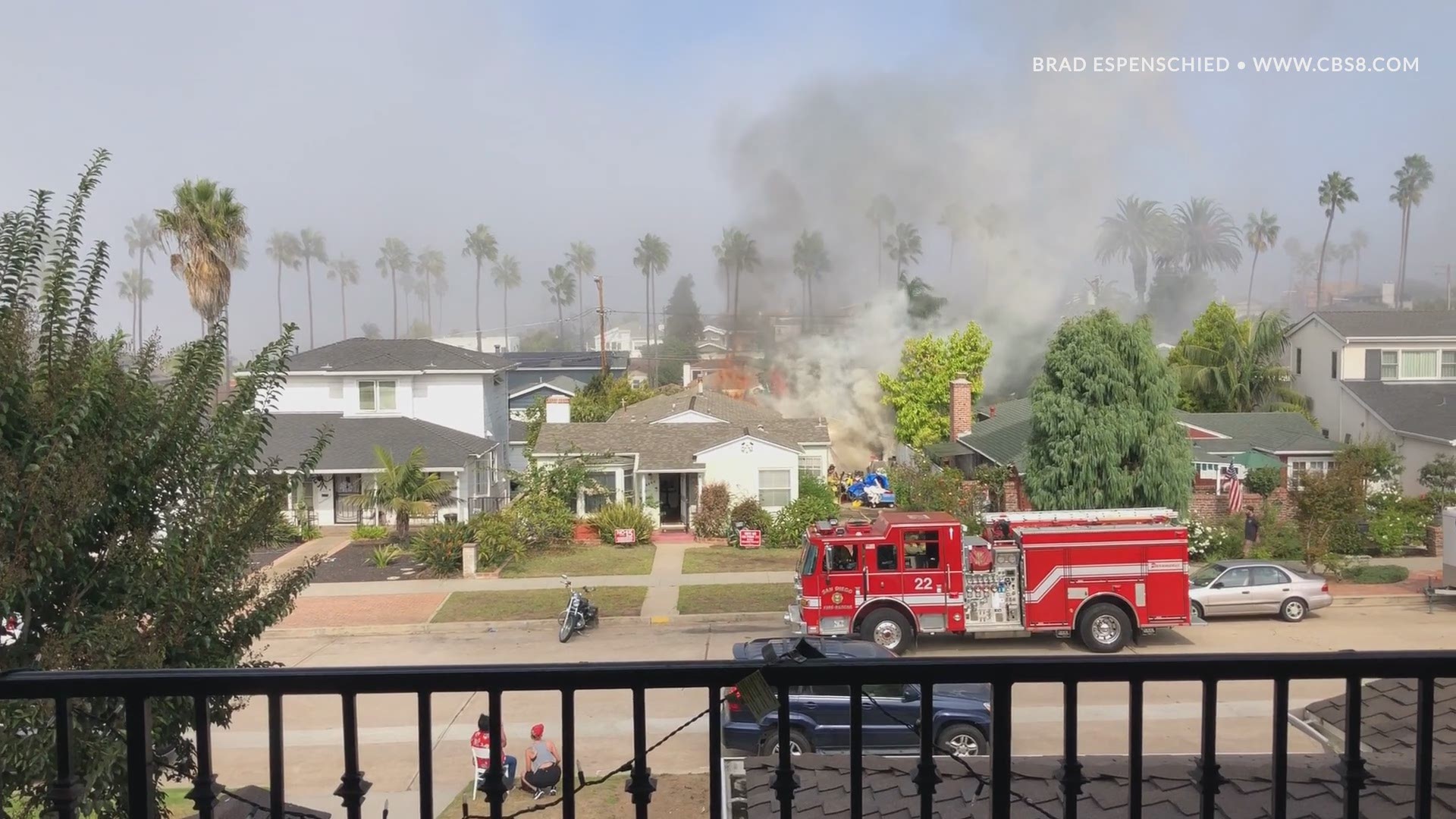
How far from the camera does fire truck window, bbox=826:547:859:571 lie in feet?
63.6

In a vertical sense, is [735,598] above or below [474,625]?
above

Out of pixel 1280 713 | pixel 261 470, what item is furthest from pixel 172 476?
pixel 1280 713

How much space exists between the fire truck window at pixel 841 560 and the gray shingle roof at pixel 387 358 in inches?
991

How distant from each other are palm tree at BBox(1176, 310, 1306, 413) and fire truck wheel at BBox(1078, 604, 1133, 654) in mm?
32444

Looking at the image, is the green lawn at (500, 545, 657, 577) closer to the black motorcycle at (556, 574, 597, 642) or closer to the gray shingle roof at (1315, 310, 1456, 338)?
the black motorcycle at (556, 574, 597, 642)

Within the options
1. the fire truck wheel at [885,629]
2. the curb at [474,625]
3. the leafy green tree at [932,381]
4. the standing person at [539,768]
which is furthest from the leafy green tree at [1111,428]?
the standing person at [539,768]

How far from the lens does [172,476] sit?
7.70 meters

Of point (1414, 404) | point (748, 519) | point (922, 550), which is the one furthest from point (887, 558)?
point (1414, 404)

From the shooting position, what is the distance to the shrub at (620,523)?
33188 mm

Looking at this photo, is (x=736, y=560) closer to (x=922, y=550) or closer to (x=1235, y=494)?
(x=922, y=550)

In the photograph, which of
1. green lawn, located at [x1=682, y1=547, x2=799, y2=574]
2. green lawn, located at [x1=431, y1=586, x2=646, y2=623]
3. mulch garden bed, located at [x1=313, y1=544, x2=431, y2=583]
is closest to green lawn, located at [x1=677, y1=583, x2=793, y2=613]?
green lawn, located at [x1=431, y1=586, x2=646, y2=623]

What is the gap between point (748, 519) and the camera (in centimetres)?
3356

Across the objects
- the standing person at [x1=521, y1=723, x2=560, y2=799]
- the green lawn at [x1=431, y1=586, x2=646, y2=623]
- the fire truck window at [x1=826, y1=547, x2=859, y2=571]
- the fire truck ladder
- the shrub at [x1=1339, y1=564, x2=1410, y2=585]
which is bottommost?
the green lawn at [x1=431, y1=586, x2=646, y2=623]

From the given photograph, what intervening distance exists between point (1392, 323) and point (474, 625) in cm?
3869
